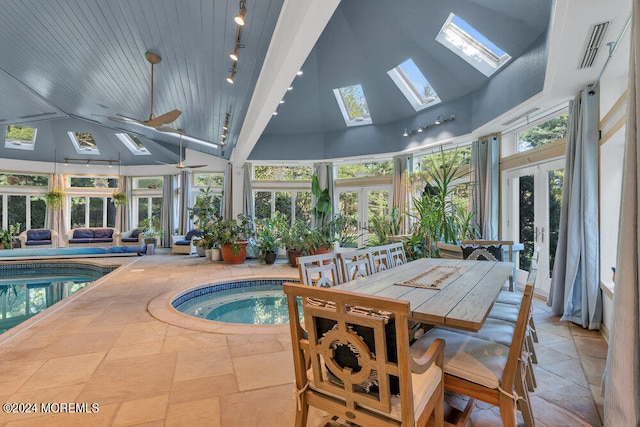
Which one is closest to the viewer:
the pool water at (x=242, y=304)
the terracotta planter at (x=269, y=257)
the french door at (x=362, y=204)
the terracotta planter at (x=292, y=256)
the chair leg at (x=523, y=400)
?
the chair leg at (x=523, y=400)

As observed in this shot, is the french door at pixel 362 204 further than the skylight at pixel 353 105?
Yes

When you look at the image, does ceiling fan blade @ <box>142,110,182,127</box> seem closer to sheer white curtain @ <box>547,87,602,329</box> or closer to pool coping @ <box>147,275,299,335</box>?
pool coping @ <box>147,275,299,335</box>

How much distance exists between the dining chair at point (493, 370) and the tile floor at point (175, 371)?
1.54 feet

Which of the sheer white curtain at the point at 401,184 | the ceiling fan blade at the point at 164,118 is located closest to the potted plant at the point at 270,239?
the sheer white curtain at the point at 401,184

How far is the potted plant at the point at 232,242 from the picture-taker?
24.7ft

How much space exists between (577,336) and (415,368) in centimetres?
302

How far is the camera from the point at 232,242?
7539 millimetres

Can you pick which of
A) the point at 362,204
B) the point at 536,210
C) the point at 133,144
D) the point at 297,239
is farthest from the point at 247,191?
the point at 536,210

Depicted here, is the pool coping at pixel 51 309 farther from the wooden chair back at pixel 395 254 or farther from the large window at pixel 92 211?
the large window at pixel 92 211

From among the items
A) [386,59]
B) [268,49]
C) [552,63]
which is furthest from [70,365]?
[386,59]

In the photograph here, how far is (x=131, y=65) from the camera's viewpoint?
15.1 ft

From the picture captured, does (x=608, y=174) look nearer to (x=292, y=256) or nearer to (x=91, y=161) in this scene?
(x=292, y=256)

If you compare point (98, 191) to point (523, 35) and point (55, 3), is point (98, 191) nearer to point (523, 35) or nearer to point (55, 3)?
point (55, 3)

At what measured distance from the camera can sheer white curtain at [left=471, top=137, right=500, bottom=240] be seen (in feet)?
17.5
